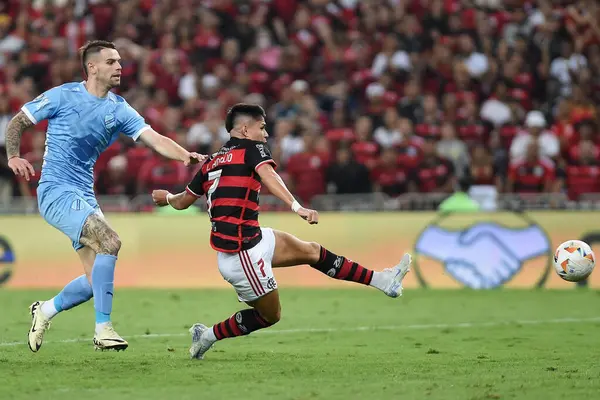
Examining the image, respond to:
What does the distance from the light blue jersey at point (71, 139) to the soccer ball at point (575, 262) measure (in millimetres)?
4214

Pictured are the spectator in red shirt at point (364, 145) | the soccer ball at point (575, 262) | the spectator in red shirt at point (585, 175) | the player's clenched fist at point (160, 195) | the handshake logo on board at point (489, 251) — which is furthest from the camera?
the spectator in red shirt at point (364, 145)

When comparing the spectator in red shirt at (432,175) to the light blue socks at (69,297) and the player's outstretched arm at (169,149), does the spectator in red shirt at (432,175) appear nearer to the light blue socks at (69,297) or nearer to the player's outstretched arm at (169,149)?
the player's outstretched arm at (169,149)

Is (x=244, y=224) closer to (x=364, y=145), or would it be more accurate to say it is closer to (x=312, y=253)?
(x=312, y=253)

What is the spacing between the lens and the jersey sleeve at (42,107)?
8.98 metres

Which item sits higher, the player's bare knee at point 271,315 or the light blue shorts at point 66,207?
the light blue shorts at point 66,207

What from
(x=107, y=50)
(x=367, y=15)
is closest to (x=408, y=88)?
(x=367, y=15)

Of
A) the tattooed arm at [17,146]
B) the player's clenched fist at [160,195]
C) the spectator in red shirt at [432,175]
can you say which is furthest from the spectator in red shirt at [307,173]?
the tattooed arm at [17,146]

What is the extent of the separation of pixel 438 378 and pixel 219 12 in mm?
16331

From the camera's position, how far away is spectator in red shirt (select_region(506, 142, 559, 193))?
714 inches

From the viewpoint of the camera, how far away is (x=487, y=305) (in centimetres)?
1455

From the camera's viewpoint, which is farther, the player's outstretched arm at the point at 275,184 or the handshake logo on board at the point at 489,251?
the handshake logo on board at the point at 489,251

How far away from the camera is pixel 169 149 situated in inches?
353

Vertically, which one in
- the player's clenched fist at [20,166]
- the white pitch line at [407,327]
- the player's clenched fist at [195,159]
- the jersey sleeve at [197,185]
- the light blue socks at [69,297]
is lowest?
the white pitch line at [407,327]

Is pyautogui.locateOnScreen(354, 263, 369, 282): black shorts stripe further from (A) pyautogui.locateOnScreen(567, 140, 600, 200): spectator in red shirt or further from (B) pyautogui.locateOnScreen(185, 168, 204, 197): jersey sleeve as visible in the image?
(A) pyautogui.locateOnScreen(567, 140, 600, 200): spectator in red shirt
